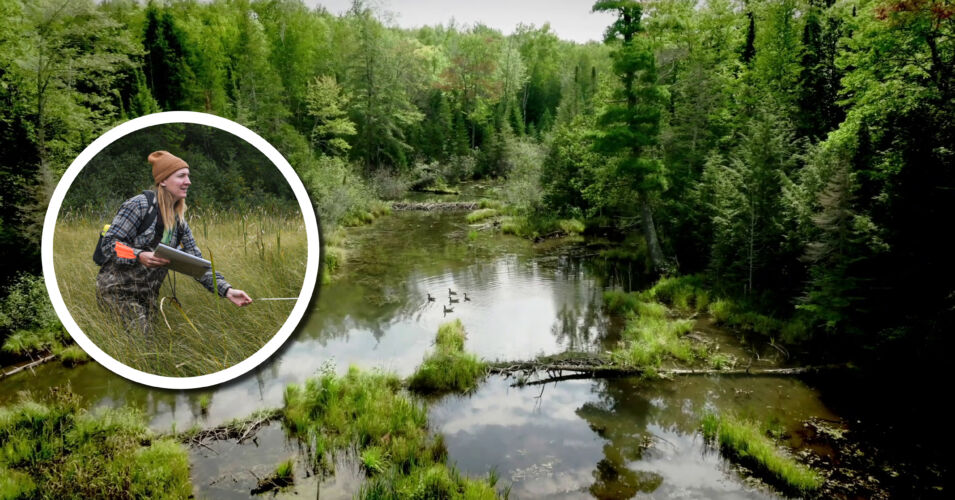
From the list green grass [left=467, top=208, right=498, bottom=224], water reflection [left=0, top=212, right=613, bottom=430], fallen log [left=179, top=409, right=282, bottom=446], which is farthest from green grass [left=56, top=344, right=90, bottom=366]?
green grass [left=467, top=208, right=498, bottom=224]

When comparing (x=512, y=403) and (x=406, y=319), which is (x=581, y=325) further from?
(x=406, y=319)

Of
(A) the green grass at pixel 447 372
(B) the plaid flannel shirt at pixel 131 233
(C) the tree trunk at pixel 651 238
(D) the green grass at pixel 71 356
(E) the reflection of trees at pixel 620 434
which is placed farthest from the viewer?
(C) the tree trunk at pixel 651 238

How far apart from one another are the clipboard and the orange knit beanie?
255 mm

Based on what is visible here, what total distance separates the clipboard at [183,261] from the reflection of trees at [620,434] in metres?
6.04

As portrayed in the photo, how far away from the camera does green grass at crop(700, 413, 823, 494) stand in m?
6.38

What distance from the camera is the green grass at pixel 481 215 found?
2628 centimetres

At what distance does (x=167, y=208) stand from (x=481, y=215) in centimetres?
2509

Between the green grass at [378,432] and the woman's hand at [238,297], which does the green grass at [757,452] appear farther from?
the woman's hand at [238,297]

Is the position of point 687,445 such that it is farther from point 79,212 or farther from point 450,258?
point 450,258

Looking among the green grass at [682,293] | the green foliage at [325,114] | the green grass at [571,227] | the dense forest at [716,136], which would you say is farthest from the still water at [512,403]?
the green foliage at [325,114]

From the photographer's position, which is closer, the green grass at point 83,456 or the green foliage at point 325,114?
the green grass at point 83,456

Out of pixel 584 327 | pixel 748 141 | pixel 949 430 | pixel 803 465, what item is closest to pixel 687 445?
pixel 803 465

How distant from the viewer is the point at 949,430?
7.45 metres

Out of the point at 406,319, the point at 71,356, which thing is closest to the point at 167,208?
the point at 71,356
